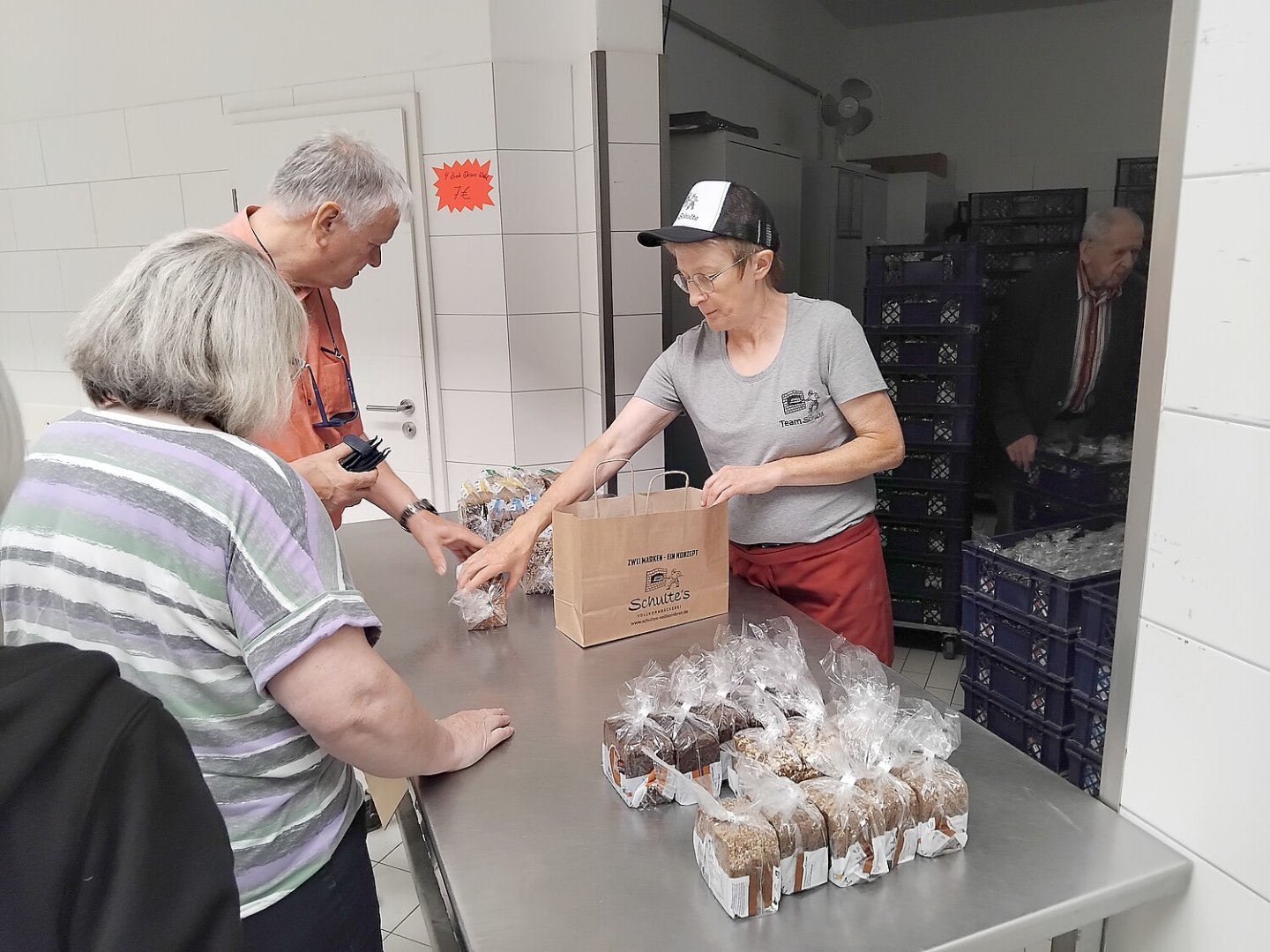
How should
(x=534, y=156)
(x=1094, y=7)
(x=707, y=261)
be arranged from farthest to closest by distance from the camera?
(x=1094, y=7) < (x=534, y=156) < (x=707, y=261)

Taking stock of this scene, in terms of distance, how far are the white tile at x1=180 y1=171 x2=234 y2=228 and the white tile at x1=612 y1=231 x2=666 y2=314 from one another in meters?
1.60

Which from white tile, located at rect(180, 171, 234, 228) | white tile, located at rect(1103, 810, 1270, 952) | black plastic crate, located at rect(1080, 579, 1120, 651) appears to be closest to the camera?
white tile, located at rect(1103, 810, 1270, 952)

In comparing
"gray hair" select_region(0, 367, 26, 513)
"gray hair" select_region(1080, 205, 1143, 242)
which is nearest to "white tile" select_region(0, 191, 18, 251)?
"gray hair" select_region(0, 367, 26, 513)

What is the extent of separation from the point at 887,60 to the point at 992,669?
370 cm

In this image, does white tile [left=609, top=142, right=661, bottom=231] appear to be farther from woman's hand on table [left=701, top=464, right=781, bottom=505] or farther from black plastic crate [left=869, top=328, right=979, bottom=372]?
woman's hand on table [left=701, top=464, right=781, bottom=505]

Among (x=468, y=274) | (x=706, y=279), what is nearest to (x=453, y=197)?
(x=468, y=274)

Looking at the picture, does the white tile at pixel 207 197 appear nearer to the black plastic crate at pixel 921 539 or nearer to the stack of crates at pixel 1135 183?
the black plastic crate at pixel 921 539

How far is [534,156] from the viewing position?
124 inches

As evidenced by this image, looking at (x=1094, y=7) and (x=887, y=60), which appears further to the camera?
(x=887, y=60)

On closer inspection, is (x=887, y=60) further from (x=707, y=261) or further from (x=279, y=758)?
(x=279, y=758)

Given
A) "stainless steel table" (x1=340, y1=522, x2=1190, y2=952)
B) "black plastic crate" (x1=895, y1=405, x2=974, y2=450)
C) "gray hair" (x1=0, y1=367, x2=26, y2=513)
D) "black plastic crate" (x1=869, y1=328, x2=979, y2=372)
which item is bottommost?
"stainless steel table" (x1=340, y1=522, x2=1190, y2=952)

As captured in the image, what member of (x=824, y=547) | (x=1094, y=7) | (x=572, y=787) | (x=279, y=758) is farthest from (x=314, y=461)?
(x=1094, y=7)

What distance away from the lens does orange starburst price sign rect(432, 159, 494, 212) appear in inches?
124

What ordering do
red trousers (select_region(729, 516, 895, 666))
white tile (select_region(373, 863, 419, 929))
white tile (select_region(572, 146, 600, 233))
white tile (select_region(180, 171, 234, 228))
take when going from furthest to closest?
white tile (select_region(180, 171, 234, 228))
white tile (select_region(572, 146, 600, 233))
white tile (select_region(373, 863, 419, 929))
red trousers (select_region(729, 516, 895, 666))
